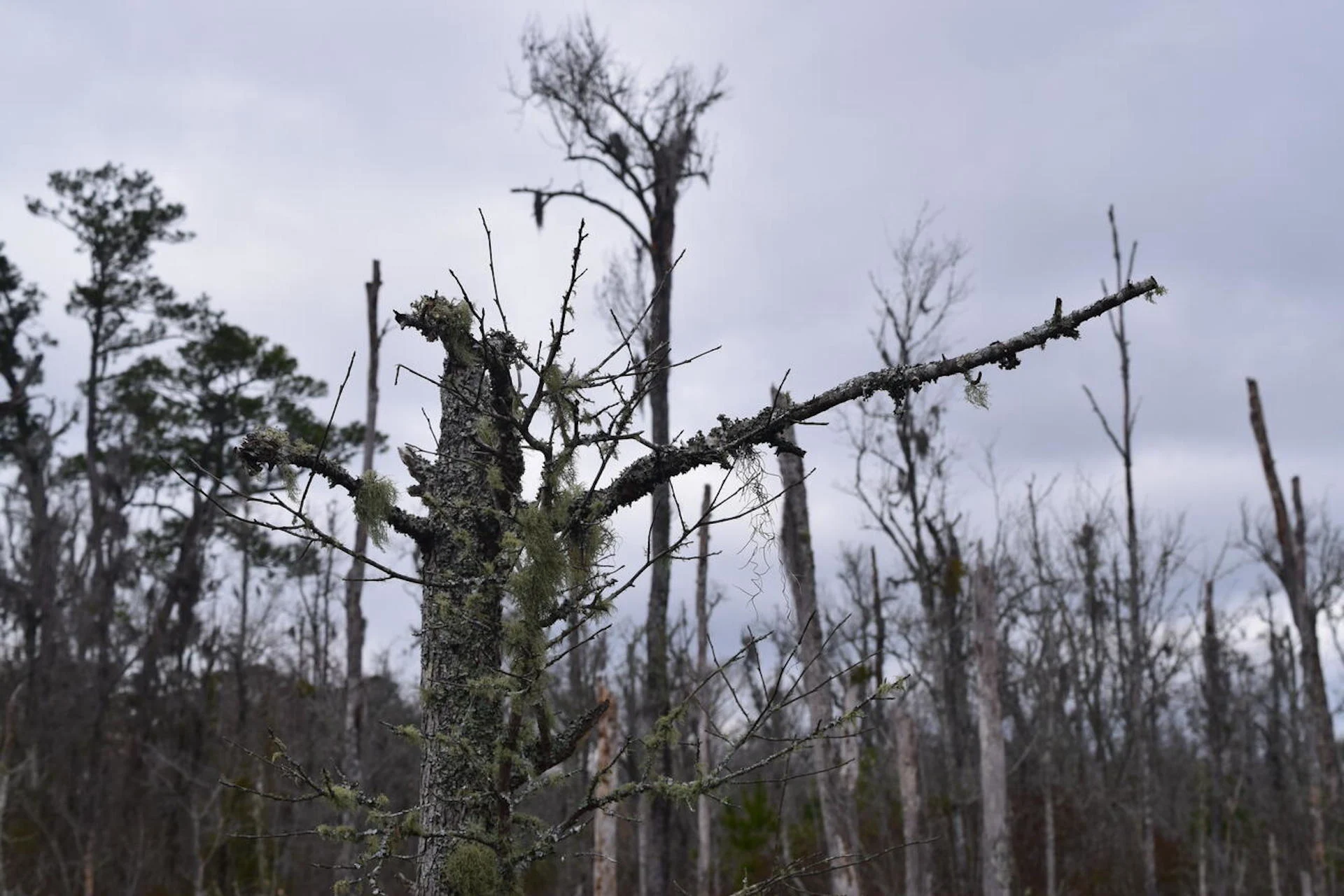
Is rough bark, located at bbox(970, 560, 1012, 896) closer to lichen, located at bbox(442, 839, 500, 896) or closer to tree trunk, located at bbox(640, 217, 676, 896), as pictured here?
tree trunk, located at bbox(640, 217, 676, 896)

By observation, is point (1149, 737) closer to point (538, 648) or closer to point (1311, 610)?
point (1311, 610)

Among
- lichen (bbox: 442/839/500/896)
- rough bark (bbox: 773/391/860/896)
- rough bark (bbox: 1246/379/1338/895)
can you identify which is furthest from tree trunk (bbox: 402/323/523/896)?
rough bark (bbox: 1246/379/1338/895)

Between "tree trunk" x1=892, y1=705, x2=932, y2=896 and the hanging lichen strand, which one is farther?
"tree trunk" x1=892, y1=705, x2=932, y2=896

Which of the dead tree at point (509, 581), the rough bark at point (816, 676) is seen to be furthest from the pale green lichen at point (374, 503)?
the rough bark at point (816, 676)

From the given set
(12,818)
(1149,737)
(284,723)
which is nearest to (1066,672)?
(1149,737)

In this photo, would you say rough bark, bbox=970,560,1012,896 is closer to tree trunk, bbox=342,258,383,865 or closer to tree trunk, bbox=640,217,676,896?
tree trunk, bbox=640,217,676,896

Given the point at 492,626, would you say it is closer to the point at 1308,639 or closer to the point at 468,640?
the point at 468,640

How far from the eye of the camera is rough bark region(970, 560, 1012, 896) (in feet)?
37.0

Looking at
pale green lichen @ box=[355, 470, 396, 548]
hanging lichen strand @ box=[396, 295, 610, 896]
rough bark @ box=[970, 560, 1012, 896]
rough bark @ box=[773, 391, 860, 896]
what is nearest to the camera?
hanging lichen strand @ box=[396, 295, 610, 896]

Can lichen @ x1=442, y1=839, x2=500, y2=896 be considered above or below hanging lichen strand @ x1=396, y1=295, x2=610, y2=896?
below

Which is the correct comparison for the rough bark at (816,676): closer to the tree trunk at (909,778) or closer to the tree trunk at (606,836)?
the tree trunk at (909,778)

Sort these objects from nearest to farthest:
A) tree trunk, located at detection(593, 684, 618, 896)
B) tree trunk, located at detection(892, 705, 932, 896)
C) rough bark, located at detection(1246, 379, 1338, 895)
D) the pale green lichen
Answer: the pale green lichen
tree trunk, located at detection(892, 705, 932, 896)
tree trunk, located at detection(593, 684, 618, 896)
rough bark, located at detection(1246, 379, 1338, 895)

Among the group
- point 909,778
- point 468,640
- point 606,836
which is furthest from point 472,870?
point 606,836

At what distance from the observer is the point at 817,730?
3.28 metres
